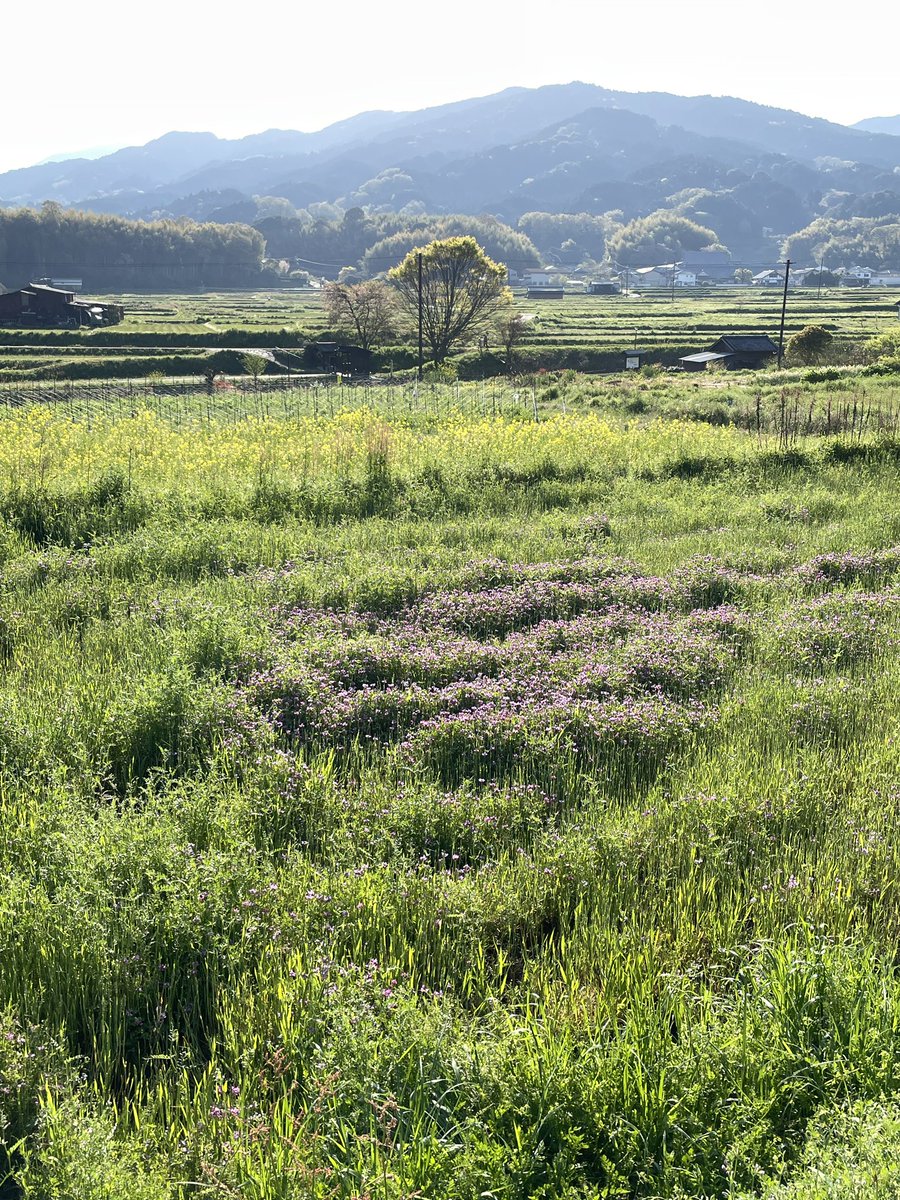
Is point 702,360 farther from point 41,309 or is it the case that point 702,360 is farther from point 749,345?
point 41,309

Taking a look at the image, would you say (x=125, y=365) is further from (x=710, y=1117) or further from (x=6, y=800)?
(x=710, y=1117)

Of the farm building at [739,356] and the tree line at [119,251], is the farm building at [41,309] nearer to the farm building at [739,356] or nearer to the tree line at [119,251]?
the farm building at [739,356]

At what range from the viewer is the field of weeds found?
3.35 metres

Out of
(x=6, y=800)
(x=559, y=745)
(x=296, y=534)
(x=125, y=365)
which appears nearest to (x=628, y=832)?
(x=559, y=745)

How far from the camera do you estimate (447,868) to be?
17.8ft

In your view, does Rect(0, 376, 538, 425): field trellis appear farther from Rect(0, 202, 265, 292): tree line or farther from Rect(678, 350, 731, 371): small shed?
Rect(0, 202, 265, 292): tree line

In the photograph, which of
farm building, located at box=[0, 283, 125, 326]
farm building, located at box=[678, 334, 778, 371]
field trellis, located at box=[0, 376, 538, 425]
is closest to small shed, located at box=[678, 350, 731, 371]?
farm building, located at box=[678, 334, 778, 371]

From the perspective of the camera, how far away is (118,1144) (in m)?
3.31

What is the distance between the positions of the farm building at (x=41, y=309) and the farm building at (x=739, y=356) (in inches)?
1907

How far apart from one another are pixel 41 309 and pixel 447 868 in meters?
77.8

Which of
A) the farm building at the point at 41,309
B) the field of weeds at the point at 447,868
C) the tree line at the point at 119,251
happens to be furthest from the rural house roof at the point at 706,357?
the tree line at the point at 119,251

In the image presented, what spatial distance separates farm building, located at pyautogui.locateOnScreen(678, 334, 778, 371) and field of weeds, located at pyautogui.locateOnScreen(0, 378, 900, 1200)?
4590cm

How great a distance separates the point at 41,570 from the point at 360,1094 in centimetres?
913

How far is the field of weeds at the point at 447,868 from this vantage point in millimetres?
3346
